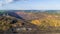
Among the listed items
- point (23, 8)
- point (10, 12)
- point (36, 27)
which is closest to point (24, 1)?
point (23, 8)

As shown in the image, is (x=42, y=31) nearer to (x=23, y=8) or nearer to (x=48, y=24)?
(x=48, y=24)

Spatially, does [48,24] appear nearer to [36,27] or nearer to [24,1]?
[36,27]

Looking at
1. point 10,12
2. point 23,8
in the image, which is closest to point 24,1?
point 23,8

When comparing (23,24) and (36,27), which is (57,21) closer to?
(36,27)

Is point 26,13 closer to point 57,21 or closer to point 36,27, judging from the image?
point 36,27

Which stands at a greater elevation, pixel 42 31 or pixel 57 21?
pixel 57 21

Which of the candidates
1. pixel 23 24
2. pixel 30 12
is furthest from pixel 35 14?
pixel 23 24

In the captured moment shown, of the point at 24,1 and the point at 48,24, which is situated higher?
the point at 24,1

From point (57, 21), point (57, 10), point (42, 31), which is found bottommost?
point (42, 31)
